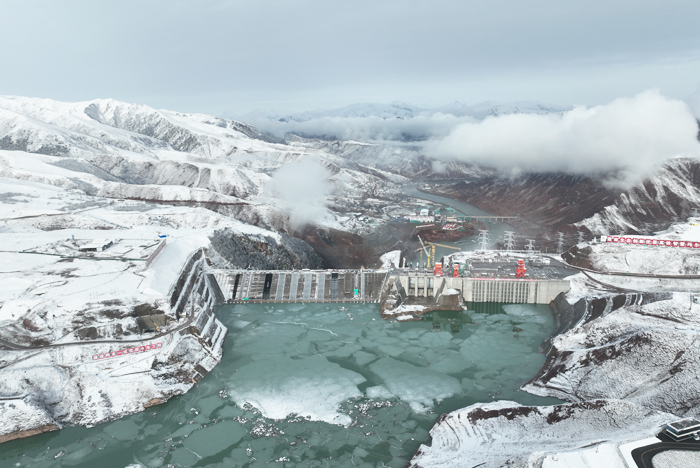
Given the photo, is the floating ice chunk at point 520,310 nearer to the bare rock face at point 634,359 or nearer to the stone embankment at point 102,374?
the bare rock face at point 634,359

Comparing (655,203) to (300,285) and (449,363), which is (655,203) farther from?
(300,285)

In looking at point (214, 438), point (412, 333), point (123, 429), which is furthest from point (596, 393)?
point (123, 429)

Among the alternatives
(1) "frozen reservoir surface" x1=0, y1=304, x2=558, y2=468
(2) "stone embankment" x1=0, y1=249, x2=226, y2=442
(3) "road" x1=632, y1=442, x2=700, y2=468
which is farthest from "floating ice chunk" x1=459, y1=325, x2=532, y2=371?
(2) "stone embankment" x1=0, y1=249, x2=226, y2=442

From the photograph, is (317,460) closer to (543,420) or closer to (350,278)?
(543,420)

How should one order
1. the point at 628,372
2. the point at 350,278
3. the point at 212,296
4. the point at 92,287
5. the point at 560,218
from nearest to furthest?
the point at 628,372 < the point at 92,287 < the point at 212,296 < the point at 350,278 < the point at 560,218

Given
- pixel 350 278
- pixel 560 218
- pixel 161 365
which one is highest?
pixel 560 218

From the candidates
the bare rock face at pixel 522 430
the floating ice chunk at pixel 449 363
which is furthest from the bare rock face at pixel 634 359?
the floating ice chunk at pixel 449 363

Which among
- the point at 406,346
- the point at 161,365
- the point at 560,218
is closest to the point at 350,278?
the point at 406,346
